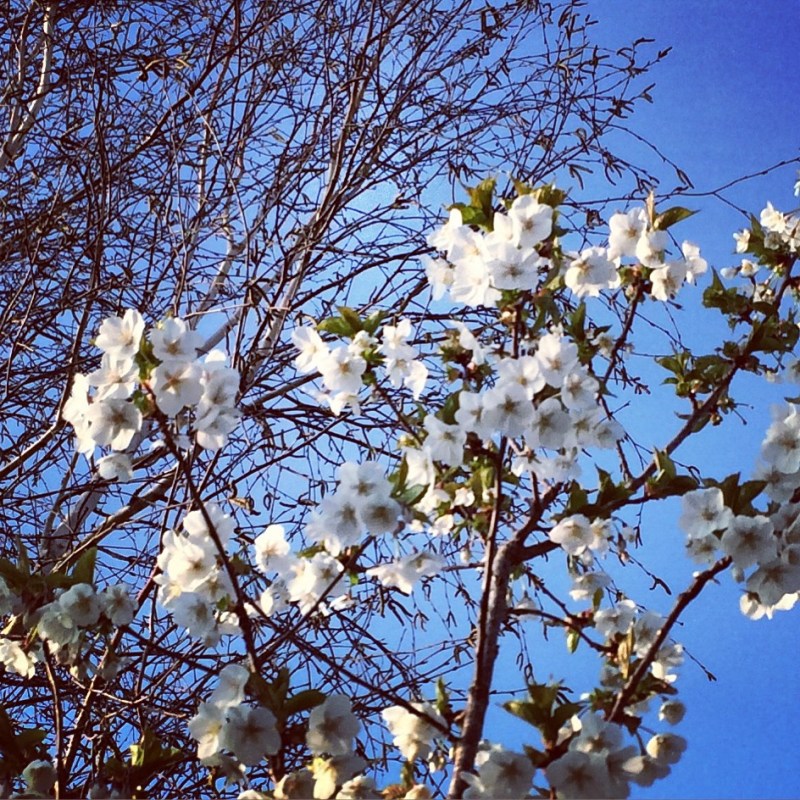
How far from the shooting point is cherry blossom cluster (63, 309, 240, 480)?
92 cm

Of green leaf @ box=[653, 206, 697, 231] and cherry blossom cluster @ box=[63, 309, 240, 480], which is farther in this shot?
green leaf @ box=[653, 206, 697, 231]

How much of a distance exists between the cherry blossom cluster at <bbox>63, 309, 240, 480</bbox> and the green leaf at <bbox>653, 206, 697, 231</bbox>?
23.7 inches

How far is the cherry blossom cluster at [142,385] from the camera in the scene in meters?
0.92

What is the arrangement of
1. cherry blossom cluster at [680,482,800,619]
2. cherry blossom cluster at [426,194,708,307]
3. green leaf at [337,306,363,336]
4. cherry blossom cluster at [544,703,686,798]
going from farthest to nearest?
green leaf at [337,306,363,336]
cherry blossom cluster at [426,194,708,307]
cherry blossom cluster at [680,482,800,619]
cherry blossom cluster at [544,703,686,798]

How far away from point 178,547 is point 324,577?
17 centimetres

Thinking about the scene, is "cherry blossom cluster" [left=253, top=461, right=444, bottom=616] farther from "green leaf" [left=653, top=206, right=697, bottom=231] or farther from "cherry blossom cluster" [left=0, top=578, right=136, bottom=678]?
"green leaf" [left=653, top=206, right=697, bottom=231]

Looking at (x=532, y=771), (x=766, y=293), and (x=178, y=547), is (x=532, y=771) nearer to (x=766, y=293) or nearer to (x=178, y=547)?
(x=178, y=547)

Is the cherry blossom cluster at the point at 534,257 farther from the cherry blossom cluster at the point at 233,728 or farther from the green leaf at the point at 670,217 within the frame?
the cherry blossom cluster at the point at 233,728

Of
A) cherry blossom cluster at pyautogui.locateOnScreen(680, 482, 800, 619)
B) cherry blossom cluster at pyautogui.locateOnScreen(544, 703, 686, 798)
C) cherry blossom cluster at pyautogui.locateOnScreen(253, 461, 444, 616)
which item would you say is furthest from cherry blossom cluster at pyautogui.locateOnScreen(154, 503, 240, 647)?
cherry blossom cluster at pyautogui.locateOnScreen(680, 482, 800, 619)

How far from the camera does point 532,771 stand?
30.6 inches

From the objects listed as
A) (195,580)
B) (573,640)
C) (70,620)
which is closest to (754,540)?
(573,640)

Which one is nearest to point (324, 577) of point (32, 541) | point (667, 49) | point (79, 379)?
point (79, 379)

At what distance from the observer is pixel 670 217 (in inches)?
44.6

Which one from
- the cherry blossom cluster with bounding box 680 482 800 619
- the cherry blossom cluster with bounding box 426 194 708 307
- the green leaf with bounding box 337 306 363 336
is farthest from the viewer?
the green leaf with bounding box 337 306 363 336
